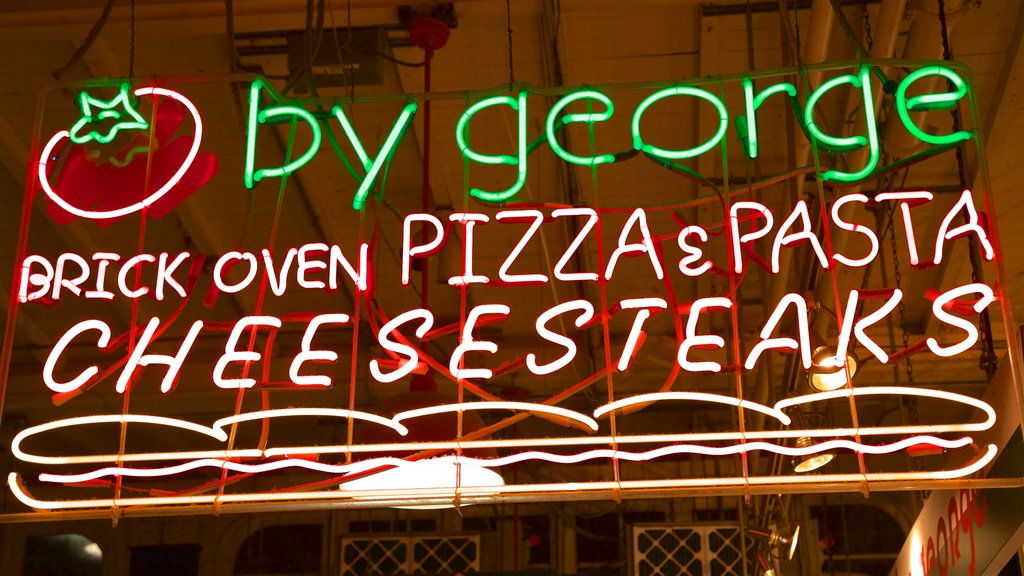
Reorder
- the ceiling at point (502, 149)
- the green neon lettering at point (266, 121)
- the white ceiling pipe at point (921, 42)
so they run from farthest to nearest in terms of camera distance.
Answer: the ceiling at point (502, 149), the white ceiling pipe at point (921, 42), the green neon lettering at point (266, 121)

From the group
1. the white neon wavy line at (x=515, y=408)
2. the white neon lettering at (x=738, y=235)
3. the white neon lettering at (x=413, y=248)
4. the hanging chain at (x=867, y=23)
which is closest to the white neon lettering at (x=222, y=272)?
the white neon lettering at (x=413, y=248)

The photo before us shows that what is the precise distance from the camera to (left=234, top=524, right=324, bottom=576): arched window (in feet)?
41.9

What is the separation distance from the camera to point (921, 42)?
558 centimetres

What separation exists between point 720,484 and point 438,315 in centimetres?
641

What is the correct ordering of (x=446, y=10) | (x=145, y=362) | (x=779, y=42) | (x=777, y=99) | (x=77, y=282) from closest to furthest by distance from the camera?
(x=145, y=362)
(x=77, y=282)
(x=446, y=10)
(x=779, y=42)
(x=777, y=99)

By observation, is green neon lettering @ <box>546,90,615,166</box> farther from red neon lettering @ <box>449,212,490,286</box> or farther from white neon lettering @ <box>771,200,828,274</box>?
white neon lettering @ <box>771,200,828,274</box>

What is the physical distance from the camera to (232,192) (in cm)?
793

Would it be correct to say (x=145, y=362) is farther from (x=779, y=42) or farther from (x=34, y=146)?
(x=779, y=42)

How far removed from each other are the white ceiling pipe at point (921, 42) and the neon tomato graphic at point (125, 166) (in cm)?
307

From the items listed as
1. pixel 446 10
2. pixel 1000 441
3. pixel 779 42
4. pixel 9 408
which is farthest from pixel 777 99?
pixel 9 408

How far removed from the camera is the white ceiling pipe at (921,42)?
17.4ft

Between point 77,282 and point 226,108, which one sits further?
point 226,108

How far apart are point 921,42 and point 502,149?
283 centimetres

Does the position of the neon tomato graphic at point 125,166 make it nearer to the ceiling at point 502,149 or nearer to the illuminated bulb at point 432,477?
the ceiling at point 502,149
